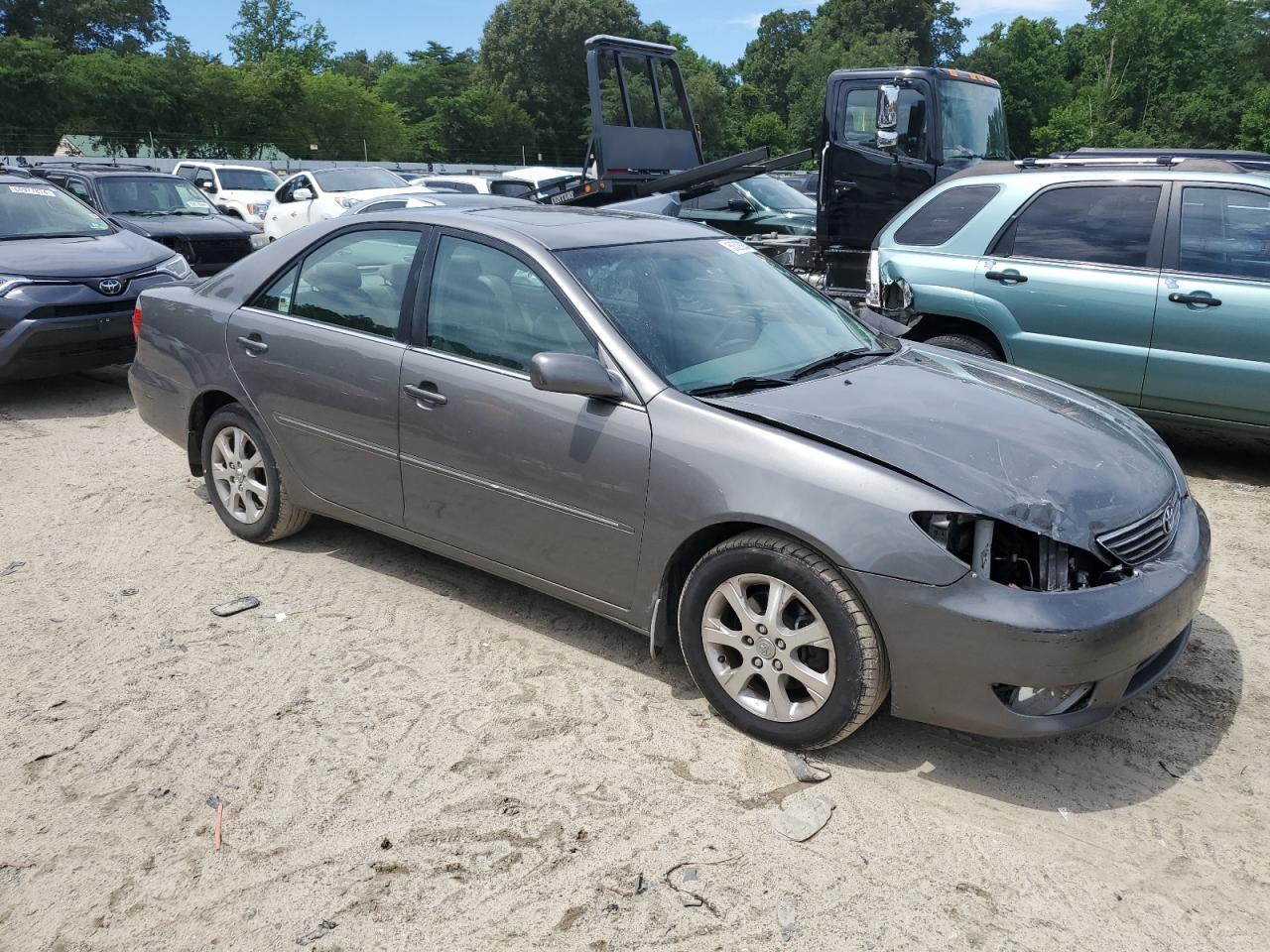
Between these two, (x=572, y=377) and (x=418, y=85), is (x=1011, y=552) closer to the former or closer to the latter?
(x=572, y=377)

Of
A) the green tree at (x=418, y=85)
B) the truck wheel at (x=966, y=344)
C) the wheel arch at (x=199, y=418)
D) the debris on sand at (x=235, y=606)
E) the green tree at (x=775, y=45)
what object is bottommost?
the debris on sand at (x=235, y=606)

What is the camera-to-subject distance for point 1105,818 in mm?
3066

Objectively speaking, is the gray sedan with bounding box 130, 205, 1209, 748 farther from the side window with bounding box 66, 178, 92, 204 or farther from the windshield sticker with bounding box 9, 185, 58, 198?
the side window with bounding box 66, 178, 92, 204

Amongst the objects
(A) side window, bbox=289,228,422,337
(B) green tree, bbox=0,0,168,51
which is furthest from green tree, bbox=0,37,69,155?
(A) side window, bbox=289,228,422,337

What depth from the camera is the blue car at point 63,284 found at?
7672mm

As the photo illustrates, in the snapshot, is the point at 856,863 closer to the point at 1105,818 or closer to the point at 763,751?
the point at 763,751

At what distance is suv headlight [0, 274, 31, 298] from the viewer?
7691 millimetres

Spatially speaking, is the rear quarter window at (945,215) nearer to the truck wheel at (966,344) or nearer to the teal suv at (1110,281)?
the teal suv at (1110,281)

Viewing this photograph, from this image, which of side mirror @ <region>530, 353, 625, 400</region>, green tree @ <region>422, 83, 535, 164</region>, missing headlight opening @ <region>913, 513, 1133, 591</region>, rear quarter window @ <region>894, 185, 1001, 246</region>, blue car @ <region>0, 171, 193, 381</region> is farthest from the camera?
green tree @ <region>422, 83, 535, 164</region>

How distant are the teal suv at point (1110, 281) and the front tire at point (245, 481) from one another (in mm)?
3227

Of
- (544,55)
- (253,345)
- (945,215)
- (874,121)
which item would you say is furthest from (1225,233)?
(544,55)

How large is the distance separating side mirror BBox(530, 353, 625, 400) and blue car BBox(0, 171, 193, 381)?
553 cm

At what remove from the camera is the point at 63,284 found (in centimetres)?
791

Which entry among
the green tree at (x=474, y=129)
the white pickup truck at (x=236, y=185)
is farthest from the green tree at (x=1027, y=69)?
the white pickup truck at (x=236, y=185)
